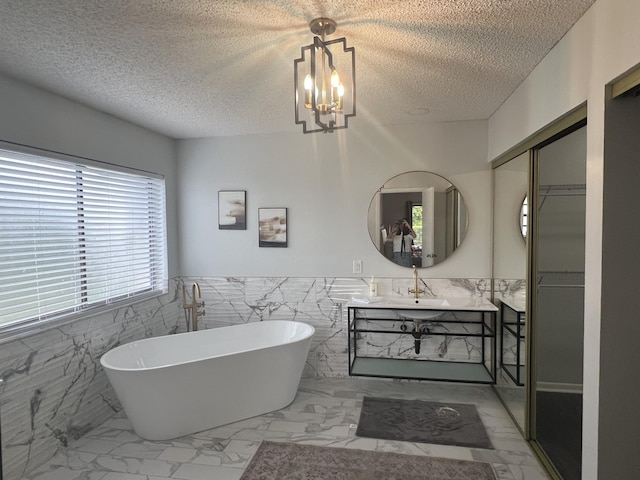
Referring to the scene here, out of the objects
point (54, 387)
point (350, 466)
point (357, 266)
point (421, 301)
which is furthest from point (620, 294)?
point (54, 387)

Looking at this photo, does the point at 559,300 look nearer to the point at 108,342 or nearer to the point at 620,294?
the point at 620,294

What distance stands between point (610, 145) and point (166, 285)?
12.2ft

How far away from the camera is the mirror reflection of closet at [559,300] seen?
2000mm

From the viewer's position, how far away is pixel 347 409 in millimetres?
3152

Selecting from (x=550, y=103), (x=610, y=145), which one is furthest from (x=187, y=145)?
(x=610, y=145)

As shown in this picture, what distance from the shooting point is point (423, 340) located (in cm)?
361

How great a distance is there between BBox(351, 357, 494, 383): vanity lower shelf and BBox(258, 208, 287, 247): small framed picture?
1.42 metres

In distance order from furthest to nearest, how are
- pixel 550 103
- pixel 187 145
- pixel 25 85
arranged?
pixel 187 145 → pixel 25 85 → pixel 550 103

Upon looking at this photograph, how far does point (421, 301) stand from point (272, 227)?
1.64 meters

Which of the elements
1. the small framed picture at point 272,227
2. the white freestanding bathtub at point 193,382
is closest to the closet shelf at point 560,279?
the white freestanding bathtub at point 193,382

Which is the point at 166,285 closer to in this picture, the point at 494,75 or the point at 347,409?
the point at 347,409

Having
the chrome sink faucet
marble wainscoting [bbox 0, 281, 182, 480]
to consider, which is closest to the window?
marble wainscoting [bbox 0, 281, 182, 480]

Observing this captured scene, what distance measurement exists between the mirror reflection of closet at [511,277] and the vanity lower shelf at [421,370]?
0.70 ft

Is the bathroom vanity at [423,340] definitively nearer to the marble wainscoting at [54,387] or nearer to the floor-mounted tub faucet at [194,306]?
the floor-mounted tub faucet at [194,306]
